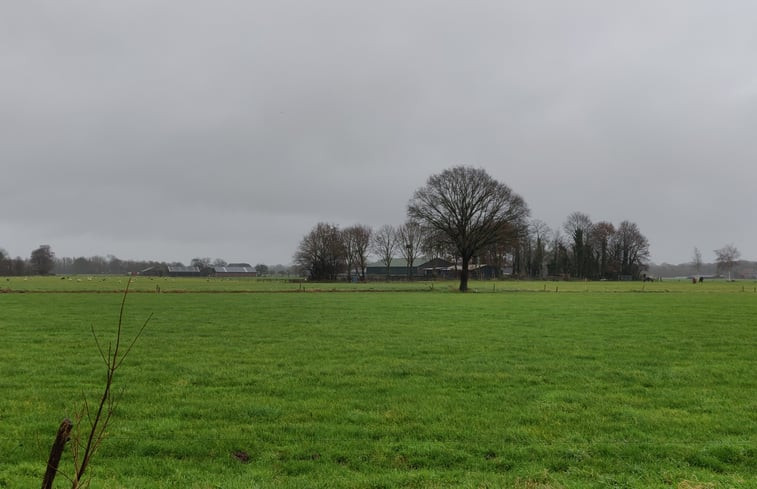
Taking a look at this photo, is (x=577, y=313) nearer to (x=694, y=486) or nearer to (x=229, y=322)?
(x=229, y=322)

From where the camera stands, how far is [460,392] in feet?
33.9

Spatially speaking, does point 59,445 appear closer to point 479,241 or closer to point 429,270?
point 479,241

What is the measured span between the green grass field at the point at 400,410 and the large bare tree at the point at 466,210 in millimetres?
46154

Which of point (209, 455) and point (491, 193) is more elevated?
point (491, 193)

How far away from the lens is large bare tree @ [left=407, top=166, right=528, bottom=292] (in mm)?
64375

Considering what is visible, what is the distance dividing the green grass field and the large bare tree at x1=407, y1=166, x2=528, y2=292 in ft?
151

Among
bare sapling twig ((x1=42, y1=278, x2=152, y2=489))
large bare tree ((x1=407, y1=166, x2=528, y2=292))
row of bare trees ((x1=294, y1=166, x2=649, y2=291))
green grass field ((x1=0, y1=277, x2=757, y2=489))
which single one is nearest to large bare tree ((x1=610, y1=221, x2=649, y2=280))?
row of bare trees ((x1=294, y1=166, x2=649, y2=291))

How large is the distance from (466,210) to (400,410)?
57.3m

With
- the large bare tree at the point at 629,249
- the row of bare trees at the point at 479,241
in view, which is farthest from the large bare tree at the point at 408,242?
the large bare tree at the point at 629,249

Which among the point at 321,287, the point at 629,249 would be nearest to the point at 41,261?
the point at 321,287

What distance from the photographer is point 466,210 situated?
2544 inches

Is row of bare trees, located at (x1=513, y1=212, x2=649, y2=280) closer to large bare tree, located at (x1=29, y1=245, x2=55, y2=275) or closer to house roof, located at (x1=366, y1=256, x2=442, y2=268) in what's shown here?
house roof, located at (x1=366, y1=256, x2=442, y2=268)

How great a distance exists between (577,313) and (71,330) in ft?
85.0

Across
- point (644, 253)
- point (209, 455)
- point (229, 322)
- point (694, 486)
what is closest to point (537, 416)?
point (694, 486)
